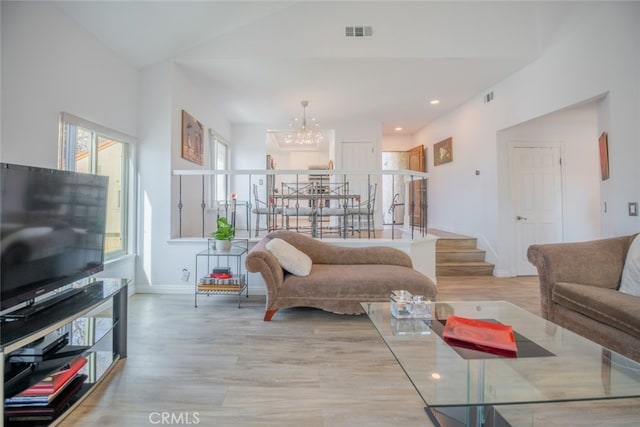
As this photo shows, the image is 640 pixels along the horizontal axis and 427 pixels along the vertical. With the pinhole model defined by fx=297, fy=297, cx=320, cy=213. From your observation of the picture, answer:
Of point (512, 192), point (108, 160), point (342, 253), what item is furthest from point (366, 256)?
point (108, 160)

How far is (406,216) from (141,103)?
5463 mm

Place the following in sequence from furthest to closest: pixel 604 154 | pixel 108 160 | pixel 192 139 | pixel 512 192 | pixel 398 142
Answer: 1. pixel 398 142
2. pixel 512 192
3. pixel 192 139
4. pixel 108 160
5. pixel 604 154

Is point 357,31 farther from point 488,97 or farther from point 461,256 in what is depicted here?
point 461,256

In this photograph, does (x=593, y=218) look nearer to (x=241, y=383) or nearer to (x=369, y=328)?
(x=369, y=328)

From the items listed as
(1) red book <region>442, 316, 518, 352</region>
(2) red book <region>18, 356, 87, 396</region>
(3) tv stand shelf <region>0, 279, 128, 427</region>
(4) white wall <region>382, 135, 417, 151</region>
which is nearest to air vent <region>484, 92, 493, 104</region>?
(4) white wall <region>382, 135, 417, 151</region>

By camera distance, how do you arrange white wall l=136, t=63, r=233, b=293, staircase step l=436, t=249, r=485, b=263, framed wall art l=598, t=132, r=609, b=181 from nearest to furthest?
framed wall art l=598, t=132, r=609, b=181 < white wall l=136, t=63, r=233, b=293 < staircase step l=436, t=249, r=485, b=263

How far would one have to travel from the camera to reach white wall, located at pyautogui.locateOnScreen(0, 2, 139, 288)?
2.32 metres

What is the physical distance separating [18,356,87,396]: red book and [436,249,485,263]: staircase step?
4.74 meters

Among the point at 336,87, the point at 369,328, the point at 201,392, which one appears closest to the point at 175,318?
the point at 201,392

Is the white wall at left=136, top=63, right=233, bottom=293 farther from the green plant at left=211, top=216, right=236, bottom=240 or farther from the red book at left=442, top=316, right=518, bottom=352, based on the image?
the red book at left=442, top=316, right=518, bottom=352

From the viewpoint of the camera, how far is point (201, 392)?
182cm

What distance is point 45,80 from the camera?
260 centimetres

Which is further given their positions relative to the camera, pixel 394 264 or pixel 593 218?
pixel 593 218

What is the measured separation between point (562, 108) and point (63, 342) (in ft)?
17.7
